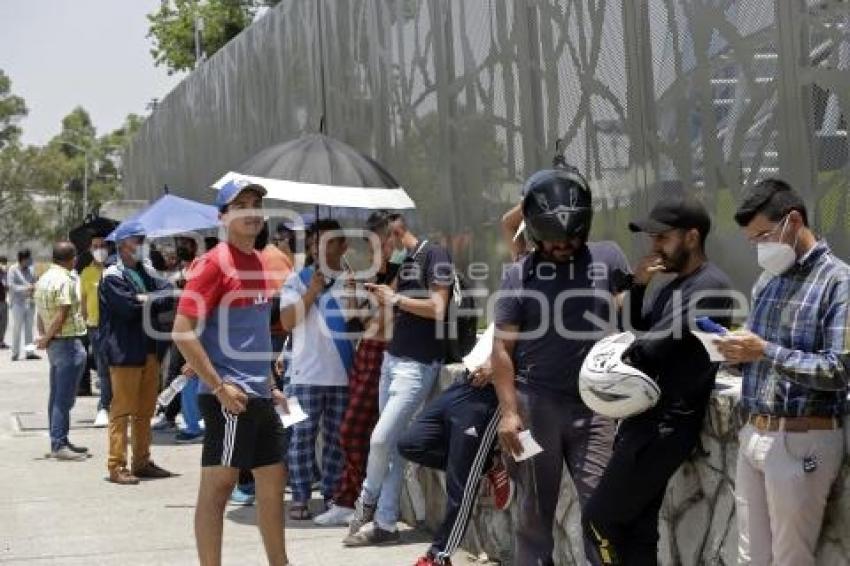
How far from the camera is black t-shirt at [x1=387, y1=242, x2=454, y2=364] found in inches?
315

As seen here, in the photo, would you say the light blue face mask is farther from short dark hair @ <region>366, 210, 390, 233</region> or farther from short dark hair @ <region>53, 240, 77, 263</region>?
short dark hair @ <region>53, 240, 77, 263</region>

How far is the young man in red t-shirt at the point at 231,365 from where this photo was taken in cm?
666

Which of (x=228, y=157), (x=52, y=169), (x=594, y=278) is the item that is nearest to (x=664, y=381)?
(x=594, y=278)

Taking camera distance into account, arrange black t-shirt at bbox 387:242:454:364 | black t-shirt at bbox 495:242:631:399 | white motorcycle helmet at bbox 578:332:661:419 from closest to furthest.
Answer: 1. white motorcycle helmet at bbox 578:332:661:419
2. black t-shirt at bbox 495:242:631:399
3. black t-shirt at bbox 387:242:454:364

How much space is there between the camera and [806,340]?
487 cm

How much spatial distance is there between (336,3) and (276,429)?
6.87 meters

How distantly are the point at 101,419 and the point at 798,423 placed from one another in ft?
36.6

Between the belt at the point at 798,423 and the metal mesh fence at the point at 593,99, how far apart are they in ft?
4.28

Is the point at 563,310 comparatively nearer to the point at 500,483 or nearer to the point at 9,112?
the point at 500,483

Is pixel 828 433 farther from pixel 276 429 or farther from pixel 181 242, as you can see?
pixel 181 242

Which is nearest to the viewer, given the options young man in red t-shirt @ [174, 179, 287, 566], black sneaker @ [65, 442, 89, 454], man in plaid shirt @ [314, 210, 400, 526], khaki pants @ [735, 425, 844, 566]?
khaki pants @ [735, 425, 844, 566]

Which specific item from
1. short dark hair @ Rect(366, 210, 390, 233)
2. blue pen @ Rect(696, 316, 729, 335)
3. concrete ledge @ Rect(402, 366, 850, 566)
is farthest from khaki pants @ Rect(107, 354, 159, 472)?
blue pen @ Rect(696, 316, 729, 335)

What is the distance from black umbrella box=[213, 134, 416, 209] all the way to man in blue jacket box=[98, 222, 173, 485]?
2.07 m

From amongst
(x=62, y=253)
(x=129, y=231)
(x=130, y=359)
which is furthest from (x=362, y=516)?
(x=62, y=253)
